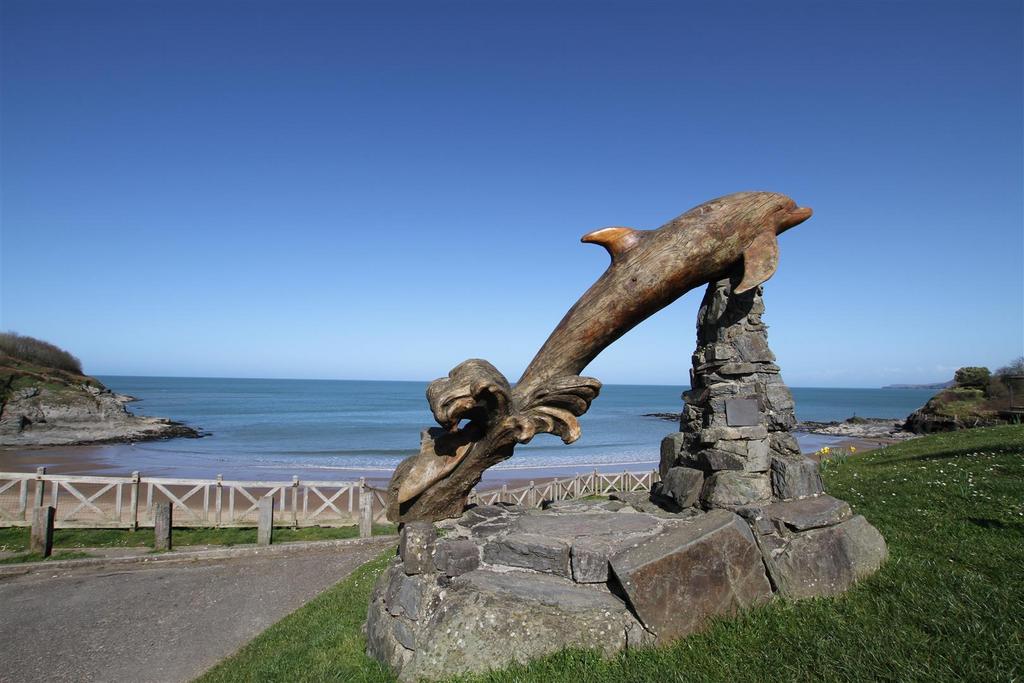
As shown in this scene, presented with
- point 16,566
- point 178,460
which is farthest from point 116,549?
point 178,460

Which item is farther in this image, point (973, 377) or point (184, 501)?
point (973, 377)

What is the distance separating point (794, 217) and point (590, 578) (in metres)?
4.02

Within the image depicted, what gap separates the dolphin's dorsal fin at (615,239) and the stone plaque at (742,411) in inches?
73.5

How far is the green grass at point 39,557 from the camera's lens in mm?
10805

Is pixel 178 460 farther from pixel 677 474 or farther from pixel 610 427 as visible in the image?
pixel 610 427

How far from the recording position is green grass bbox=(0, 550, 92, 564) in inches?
425

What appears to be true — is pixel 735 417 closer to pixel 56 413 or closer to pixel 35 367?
pixel 56 413

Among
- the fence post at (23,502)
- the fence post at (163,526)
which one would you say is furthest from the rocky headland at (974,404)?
the fence post at (23,502)

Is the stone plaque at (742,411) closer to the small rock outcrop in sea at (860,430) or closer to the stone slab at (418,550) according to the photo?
the stone slab at (418,550)

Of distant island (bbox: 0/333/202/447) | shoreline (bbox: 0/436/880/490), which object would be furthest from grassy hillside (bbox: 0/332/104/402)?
shoreline (bbox: 0/436/880/490)

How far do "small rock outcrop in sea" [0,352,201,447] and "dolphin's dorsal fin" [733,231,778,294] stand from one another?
43.8 meters

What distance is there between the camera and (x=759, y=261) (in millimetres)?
5371

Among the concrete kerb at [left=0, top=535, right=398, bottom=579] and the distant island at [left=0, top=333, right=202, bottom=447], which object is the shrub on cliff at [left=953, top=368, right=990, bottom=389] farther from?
the distant island at [left=0, top=333, right=202, bottom=447]

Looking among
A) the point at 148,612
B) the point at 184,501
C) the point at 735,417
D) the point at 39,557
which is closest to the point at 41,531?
the point at 39,557
